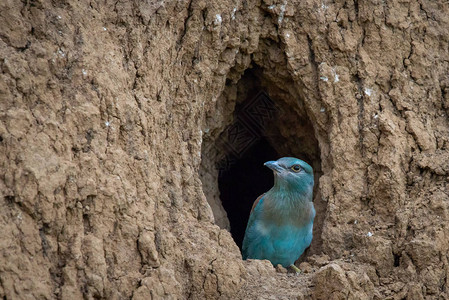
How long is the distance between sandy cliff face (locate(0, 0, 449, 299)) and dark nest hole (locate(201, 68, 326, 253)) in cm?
5

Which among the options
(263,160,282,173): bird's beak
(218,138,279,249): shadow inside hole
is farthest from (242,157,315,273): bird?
(218,138,279,249): shadow inside hole

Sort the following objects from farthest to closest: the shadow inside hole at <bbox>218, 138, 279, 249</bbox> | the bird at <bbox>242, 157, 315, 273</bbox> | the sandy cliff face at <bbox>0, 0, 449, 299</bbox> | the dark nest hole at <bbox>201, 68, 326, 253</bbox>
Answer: the shadow inside hole at <bbox>218, 138, 279, 249</bbox>
the dark nest hole at <bbox>201, 68, 326, 253</bbox>
the bird at <bbox>242, 157, 315, 273</bbox>
the sandy cliff face at <bbox>0, 0, 449, 299</bbox>

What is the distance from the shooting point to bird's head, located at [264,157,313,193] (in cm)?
680

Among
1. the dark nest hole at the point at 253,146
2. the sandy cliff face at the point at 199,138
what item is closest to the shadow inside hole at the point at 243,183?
the dark nest hole at the point at 253,146

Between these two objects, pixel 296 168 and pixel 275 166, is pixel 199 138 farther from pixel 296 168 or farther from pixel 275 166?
pixel 296 168

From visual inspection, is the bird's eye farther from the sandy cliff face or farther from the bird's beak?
the sandy cliff face

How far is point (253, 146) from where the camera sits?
8.45m

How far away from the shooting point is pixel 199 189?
5.87 meters

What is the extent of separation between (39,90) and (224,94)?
288 centimetres

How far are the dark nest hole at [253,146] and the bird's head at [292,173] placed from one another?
0.36m

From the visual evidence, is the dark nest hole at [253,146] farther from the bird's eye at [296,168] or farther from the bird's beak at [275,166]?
the bird's beak at [275,166]

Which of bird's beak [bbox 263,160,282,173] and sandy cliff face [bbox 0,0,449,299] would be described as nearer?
sandy cliff face [bbox 0,0,449,299]

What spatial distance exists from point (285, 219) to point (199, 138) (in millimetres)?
1421

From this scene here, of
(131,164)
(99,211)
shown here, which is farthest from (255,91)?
(99,211)
